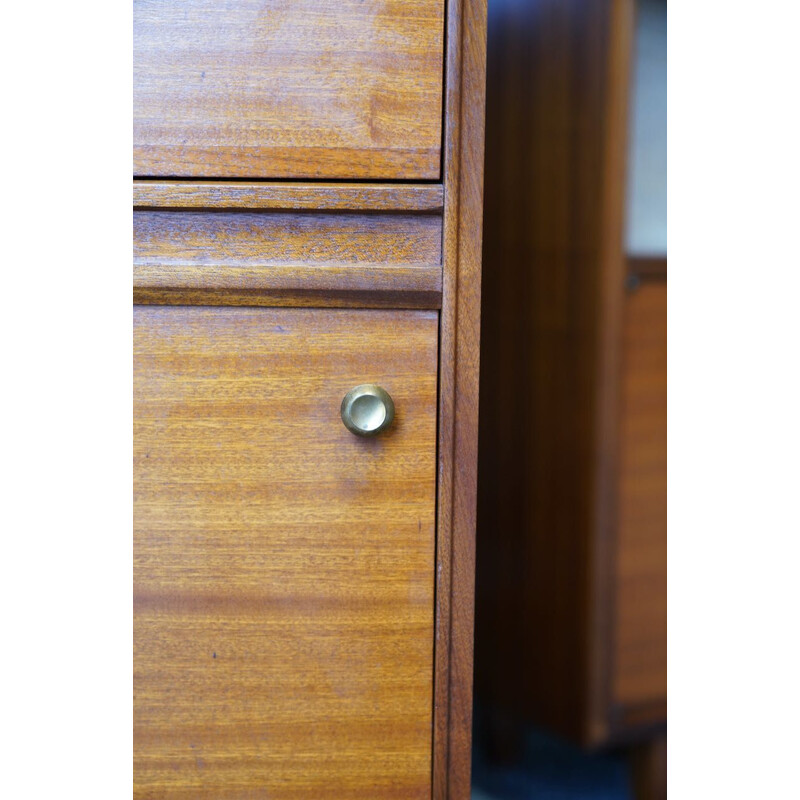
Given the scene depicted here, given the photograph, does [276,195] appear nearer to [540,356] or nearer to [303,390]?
[303,390]

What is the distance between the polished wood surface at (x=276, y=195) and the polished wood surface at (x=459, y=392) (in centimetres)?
3

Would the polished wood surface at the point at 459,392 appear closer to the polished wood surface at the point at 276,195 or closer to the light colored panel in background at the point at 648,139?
the polished wood surface at the point at 276,195

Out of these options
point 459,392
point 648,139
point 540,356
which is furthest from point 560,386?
point 459,392

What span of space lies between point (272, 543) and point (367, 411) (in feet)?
0.26

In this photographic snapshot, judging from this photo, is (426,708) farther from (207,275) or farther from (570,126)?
(570,126)

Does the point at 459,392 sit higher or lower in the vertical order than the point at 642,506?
higher

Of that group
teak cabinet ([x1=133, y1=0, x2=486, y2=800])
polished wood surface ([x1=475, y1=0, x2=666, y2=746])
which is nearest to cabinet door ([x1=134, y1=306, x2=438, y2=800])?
teak cabinet ([x1=133, y1=0, x2=486, y2=800])

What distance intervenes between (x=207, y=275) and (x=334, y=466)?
11 centimetres

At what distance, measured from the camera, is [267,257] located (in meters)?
0.42

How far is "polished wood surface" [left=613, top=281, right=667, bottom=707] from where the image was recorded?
0.73 metres

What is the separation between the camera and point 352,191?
1.38ft

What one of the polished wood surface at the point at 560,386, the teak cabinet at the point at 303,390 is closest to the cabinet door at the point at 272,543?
the teak cabinet at the point at 303,390

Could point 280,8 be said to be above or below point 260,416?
above

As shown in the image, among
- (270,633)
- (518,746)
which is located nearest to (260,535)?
(270,633)
